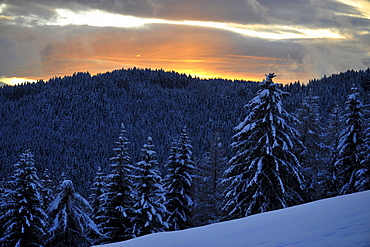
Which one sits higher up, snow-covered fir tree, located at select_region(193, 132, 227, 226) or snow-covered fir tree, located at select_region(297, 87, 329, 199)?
snow-covered fir tree, located at select_region(297, 87, 329, 199)

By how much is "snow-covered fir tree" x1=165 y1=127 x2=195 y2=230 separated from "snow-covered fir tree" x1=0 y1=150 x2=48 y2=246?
9289 millimetres

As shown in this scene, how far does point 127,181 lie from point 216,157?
1033 cm

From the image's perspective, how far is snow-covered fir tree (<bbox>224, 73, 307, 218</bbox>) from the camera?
14.1 m

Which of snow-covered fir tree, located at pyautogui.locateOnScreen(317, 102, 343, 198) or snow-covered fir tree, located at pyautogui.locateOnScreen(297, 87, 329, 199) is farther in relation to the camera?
snow-covered fir tree, located at pyautogui.locateOnScreen(317, 102, 343, 198)

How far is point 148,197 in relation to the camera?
70.4 feet

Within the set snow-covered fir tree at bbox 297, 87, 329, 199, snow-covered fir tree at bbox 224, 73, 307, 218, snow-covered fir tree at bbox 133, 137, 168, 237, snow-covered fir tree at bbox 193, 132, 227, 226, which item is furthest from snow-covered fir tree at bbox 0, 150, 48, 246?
snow-covered fir tree at bbox 297, 87, 329, 199

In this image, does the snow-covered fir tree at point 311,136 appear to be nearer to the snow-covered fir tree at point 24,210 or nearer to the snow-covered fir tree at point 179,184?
the snow-covered fir tree at point 179,184

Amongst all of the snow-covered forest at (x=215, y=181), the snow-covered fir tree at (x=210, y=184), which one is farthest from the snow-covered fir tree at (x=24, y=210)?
the snow-covered fir tree at (x=210, y=184)

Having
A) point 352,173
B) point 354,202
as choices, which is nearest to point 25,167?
point 354,202

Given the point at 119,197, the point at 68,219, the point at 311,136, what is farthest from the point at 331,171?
the point at 68,219

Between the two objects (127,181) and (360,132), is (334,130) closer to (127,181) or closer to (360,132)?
(360,132)

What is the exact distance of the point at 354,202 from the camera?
8.62 m

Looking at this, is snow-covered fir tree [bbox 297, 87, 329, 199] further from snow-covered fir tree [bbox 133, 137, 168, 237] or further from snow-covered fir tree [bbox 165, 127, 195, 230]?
snow-covered fir tree [bbox 133, 137, 168, 237]

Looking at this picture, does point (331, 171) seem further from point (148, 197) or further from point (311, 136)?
point (148, 197)
